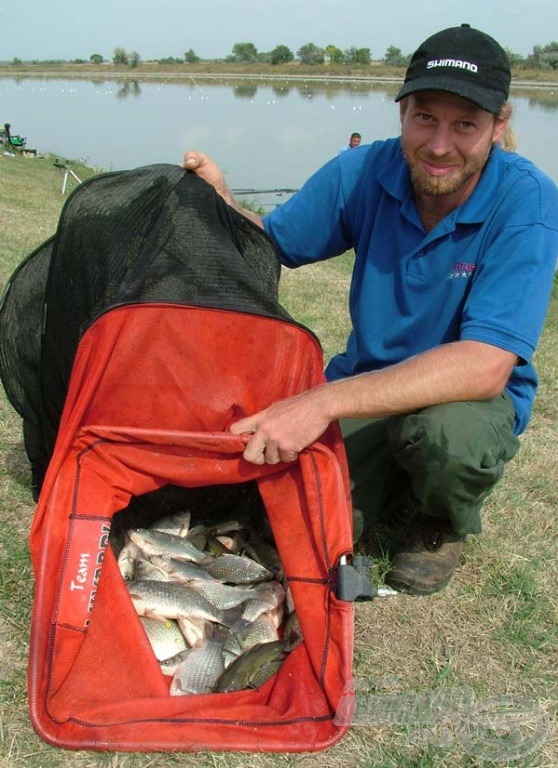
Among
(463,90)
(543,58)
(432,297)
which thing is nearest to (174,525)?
(432,297)

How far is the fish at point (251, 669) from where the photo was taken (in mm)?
2338

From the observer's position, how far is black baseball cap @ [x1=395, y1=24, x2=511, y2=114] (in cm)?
256

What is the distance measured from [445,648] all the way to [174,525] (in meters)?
1.08

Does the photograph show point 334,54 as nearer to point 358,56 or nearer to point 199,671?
point 358,56

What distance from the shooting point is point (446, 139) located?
269cm

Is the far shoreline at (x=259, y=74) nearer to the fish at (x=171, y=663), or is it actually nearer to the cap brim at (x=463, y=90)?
the cap brim at (x=463, y=90)

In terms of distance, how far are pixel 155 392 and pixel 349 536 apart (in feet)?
2.36

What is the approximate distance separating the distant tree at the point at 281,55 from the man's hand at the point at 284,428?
303ft

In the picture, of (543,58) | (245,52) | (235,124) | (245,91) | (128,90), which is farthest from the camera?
(245,52)

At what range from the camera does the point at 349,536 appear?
2.32 m

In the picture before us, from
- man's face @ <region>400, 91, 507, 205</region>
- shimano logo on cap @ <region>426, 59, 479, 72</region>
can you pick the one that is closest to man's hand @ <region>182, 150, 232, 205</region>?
man's face @ <region>400, 91, 507, 205</region>

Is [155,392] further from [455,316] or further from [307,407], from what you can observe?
[455,316]

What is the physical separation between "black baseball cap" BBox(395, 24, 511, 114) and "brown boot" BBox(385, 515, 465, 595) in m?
1.54

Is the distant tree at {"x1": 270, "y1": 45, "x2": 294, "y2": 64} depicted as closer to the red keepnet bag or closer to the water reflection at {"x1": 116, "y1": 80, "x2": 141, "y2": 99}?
the water reflection at {"x1": 116, "y1": 80, "x2": 141, "y2": 99}
